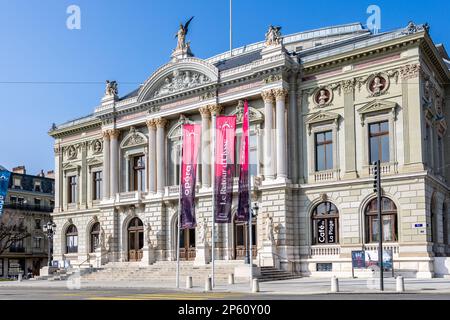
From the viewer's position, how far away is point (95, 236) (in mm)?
56719

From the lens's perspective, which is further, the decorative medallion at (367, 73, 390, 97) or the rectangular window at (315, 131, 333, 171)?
the rectangular window at (315, 131, 333, 171)

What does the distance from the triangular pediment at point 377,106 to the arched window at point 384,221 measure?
18.9ft

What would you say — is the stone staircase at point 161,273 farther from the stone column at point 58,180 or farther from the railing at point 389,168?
the stone column at point 58,180

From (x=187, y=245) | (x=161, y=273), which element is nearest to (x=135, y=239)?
(x=187, y=245)

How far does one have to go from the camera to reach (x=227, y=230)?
4444 cm

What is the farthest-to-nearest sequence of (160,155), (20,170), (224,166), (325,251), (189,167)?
1. (20,170)
2. (160,155)
3. (325,251)
4. (189,167)
5. (224,166)

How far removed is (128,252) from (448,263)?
26.7 m

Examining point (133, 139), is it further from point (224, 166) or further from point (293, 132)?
point (224, 166)

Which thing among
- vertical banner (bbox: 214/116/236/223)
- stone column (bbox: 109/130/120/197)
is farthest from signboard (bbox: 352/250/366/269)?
stone column (bbox: 109/130/120/197)

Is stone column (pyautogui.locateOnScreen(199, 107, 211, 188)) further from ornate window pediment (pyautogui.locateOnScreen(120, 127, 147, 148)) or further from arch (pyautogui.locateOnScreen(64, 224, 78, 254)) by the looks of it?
arch (pyautogui.locateOnScreen(64, 224, 78, 254))

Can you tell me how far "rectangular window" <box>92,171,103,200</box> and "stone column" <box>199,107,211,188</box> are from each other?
14009 millimetres

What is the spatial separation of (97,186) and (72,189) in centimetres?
449

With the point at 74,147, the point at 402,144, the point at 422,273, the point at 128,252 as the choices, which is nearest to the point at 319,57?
the point at 402,144

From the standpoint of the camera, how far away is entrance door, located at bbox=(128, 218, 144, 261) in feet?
166
